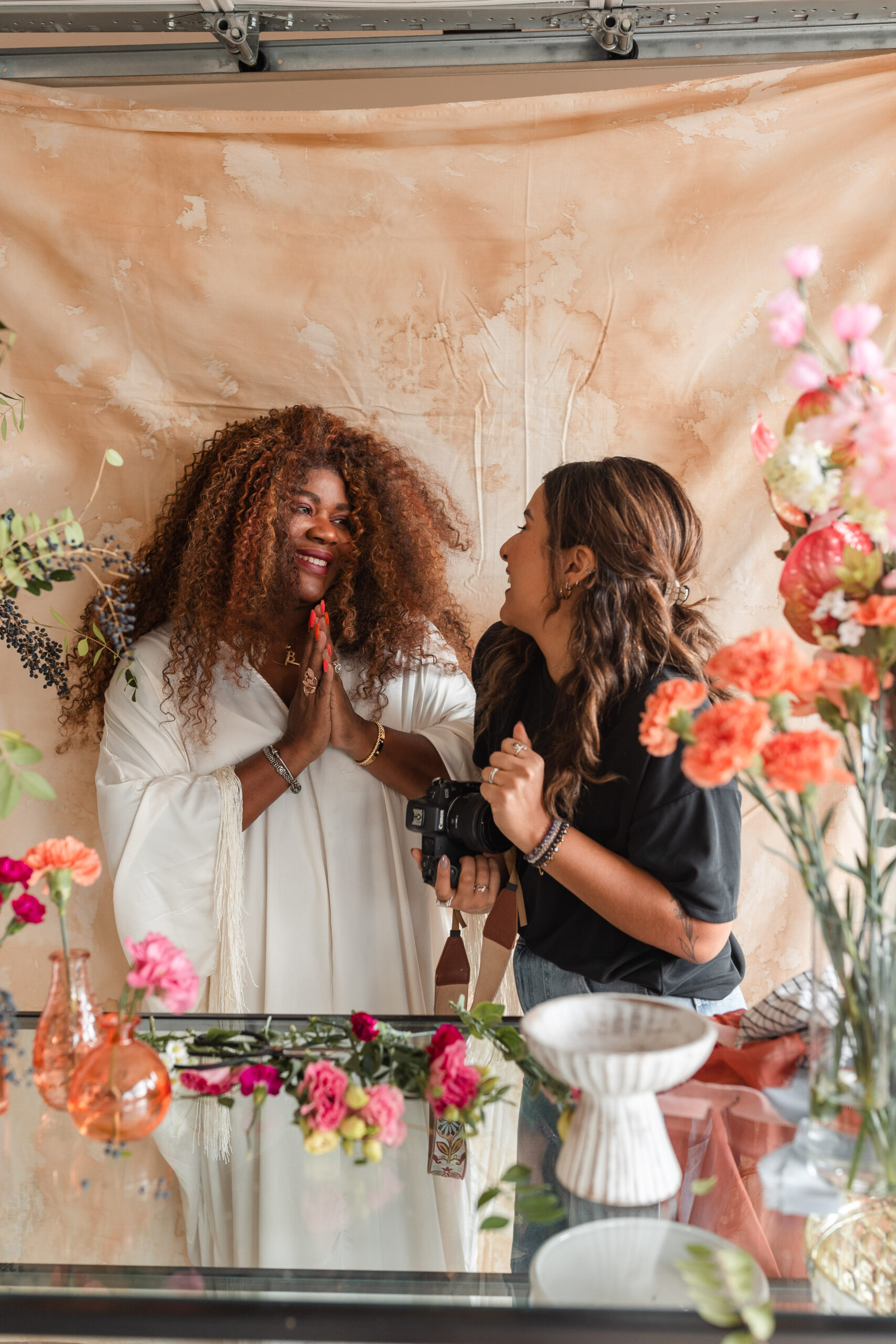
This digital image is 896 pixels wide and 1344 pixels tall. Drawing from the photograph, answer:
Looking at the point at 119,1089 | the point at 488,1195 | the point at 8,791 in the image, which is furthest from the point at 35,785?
the point at 488,1195

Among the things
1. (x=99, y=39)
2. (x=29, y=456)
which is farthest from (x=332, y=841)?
(x=99, y=39)

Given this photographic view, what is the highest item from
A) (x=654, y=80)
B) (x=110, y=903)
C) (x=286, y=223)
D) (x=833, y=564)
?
(x=654, y=80)

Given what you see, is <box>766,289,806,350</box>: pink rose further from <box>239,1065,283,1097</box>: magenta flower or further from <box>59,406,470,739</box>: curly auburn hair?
<box>59,406,470,739</box>: curly auburn hair

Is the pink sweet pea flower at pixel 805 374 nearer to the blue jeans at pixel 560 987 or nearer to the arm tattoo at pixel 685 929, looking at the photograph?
the arm tattoo at pixel 685 929

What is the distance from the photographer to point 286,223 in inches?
73.2

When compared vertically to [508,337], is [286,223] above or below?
above

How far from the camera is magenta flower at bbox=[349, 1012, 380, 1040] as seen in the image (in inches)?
43.2

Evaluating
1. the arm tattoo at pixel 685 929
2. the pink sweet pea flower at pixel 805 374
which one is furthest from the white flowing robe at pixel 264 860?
the pink sweet pea flower at pixel 805 374

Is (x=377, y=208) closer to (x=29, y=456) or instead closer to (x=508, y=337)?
(x=508, y=337)

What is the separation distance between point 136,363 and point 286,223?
15.1 inches

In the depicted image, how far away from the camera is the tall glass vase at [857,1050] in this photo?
79 cm

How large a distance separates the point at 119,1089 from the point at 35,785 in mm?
292

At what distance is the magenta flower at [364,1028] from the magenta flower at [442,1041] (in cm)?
7

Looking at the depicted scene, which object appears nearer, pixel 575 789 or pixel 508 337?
pixel 575 789
